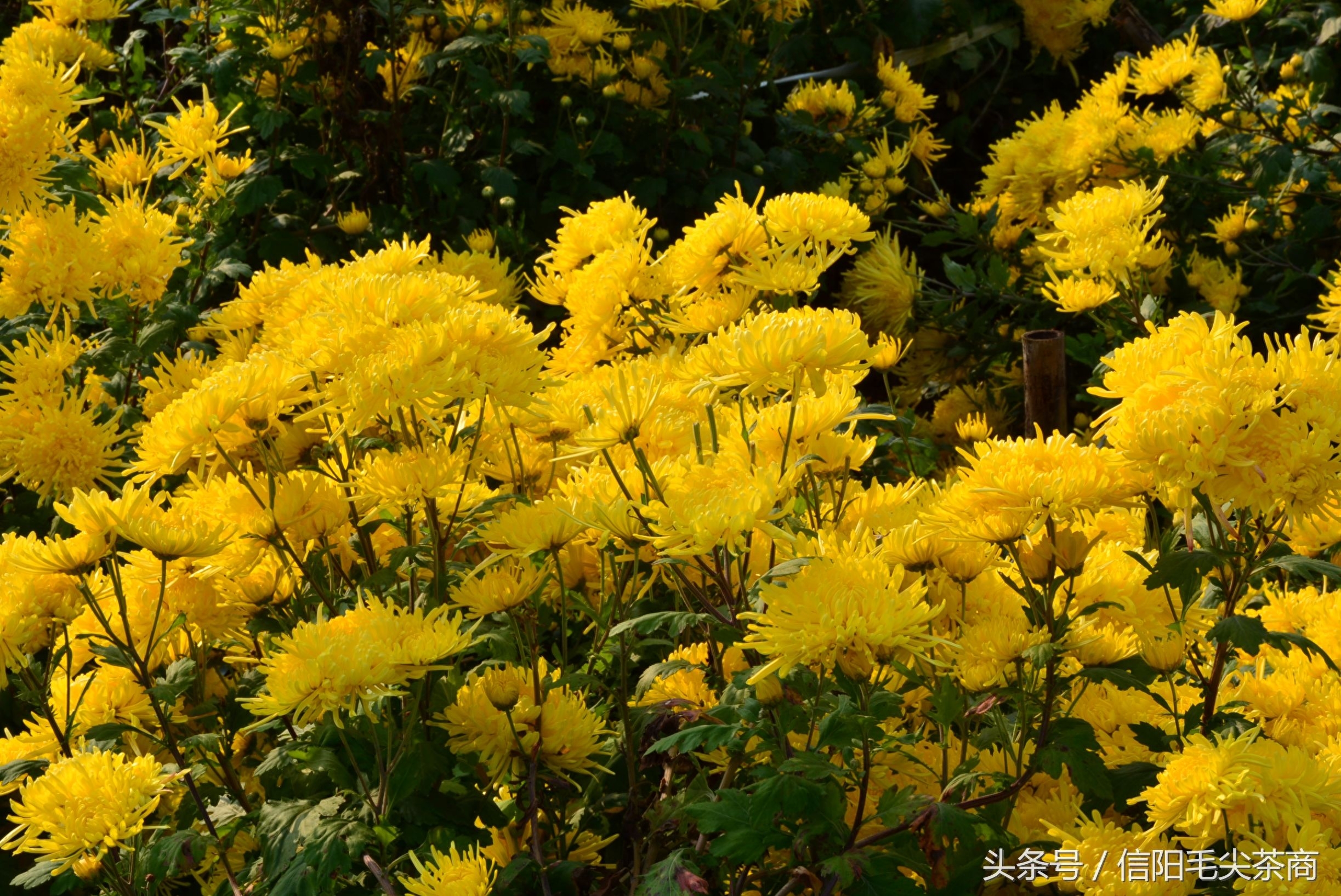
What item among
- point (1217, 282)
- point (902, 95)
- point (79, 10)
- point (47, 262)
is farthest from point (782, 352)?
point (902, 95)

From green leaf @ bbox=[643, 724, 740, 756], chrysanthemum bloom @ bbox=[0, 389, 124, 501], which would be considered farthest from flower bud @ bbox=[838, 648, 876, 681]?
chrysanthemum bloom @ bbox=[0, 389, 124, 501]

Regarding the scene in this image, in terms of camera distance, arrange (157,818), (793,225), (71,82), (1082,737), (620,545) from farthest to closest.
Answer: (71,82), (793,225), (157,818), (620,545), (1082,737)

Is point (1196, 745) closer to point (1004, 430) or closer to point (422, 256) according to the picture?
point (422, 256)

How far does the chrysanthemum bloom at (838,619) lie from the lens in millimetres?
1082

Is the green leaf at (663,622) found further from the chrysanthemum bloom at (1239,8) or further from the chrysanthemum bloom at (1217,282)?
the chrysanthemum bloom at (1239,8)

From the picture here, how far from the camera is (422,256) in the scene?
1.80 meters

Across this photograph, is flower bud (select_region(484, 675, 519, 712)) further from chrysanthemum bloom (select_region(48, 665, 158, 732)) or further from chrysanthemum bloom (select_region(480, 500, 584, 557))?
chrysanthemum bloom (select_region(48, 665, 158, 732))

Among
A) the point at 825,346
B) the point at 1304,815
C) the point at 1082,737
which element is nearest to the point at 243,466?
the point at 825,346

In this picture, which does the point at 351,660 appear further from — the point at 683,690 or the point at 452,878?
the point at 683,690

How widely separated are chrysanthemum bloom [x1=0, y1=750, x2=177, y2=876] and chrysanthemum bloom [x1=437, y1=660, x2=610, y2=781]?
295mm

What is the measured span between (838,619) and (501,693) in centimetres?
39

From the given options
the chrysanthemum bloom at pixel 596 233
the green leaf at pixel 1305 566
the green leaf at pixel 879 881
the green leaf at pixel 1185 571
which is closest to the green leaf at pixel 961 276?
the chrysanthemum bloom at pixel 596 233

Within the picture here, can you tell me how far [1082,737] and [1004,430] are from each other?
2.36 meters

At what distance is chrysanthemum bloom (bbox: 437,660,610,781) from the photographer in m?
1.33
